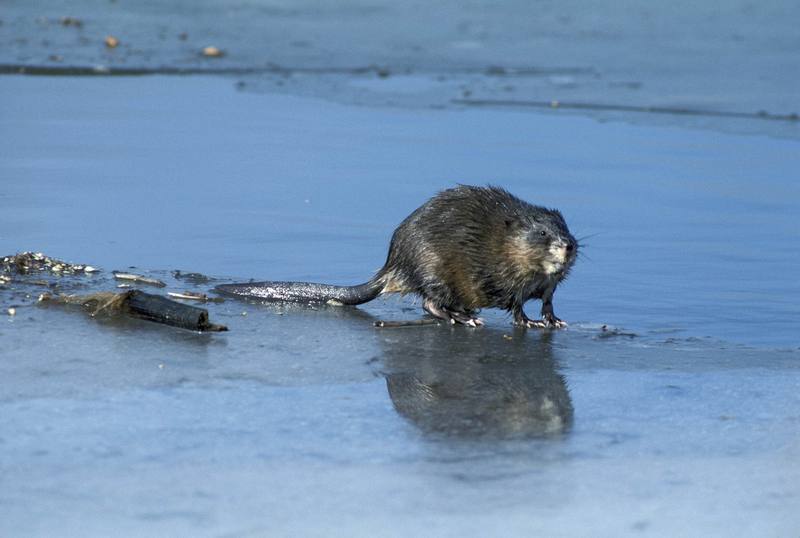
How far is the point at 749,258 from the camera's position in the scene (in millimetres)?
7500

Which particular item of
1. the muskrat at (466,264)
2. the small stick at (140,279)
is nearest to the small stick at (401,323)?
the muskrat at (466,264)

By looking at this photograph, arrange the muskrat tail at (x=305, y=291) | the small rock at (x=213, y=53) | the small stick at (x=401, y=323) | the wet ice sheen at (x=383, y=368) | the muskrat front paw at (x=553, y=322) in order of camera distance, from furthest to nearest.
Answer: the small rock at (x=213, y=53) → the muskrat tail at (x=305, y=291) → the muskrat front paw at (x=553, y=322) → the small stick at (x=401, y=323) → the wet ice sheen at (x=383, y=368)

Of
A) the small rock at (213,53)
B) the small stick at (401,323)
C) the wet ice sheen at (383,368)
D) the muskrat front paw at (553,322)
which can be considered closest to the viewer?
the wet ice sheen at (383,368)

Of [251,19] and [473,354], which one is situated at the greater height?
[251,19]

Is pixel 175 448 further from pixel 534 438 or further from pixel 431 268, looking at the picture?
pixel 431 268

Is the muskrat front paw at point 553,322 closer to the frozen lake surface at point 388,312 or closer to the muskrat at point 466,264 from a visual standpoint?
the muskrat at point 466,264

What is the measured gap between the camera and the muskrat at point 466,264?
639cm

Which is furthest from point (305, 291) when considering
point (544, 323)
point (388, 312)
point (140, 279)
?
point (544, 323)

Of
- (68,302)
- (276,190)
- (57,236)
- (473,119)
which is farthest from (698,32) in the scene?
(68,302)

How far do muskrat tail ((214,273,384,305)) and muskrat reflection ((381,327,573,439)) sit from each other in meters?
0.44

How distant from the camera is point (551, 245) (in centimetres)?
634

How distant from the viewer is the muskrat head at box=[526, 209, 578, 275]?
6.33 metres

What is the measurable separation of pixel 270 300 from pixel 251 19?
12.8 metres

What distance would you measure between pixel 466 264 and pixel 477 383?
4.71ft
